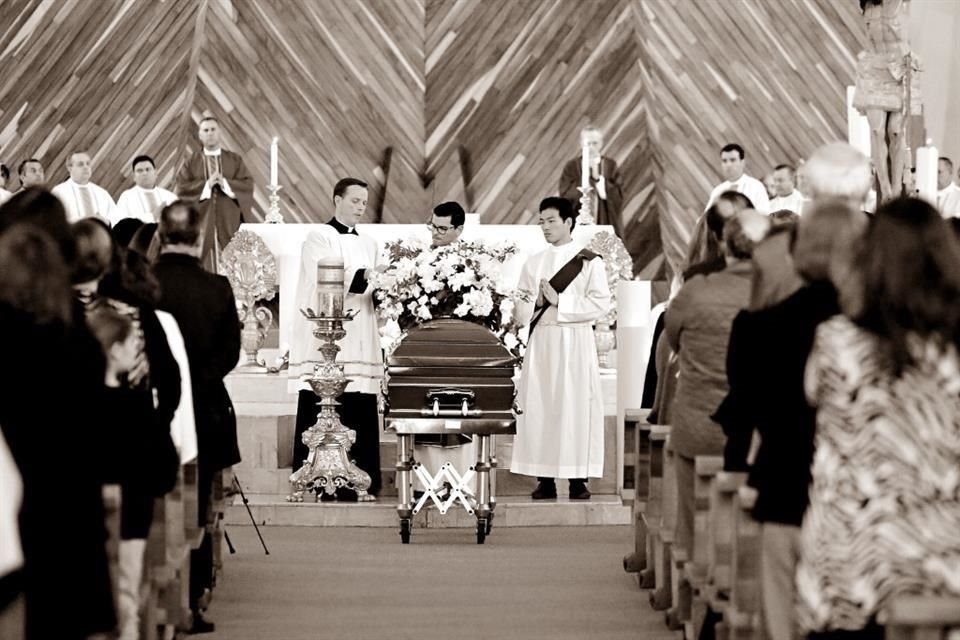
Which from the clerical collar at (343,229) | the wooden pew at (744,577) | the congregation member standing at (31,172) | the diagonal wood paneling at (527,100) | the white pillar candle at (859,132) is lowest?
the wooden pew at (744,577)

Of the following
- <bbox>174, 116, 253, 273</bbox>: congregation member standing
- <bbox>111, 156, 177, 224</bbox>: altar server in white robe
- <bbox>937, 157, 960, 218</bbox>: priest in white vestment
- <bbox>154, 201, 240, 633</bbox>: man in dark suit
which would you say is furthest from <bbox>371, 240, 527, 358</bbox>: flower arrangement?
<bbox>111, 156, 177, 224</bbox>: altar server in white robe

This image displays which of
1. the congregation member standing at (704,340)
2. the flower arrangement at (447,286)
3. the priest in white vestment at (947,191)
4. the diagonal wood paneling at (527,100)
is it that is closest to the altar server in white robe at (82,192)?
the diagonal wood paneling at (527,100)

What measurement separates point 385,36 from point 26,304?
1319 cm

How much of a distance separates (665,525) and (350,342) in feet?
11.6

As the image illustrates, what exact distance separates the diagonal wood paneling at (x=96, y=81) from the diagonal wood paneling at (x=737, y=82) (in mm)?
4095

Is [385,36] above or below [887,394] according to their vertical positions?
above

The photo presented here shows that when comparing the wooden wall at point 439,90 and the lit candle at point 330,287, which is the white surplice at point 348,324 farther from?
the wooden wall at point 439,90

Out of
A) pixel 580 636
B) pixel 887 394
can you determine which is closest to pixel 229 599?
pixel 580 636

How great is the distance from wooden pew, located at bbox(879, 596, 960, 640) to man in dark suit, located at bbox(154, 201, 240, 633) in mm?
3424

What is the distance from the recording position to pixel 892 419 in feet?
12.5

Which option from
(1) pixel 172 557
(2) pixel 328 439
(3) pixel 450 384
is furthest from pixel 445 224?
(1) pixel 172 557

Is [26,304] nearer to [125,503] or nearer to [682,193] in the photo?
[125,503]

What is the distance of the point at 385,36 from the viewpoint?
16.7 metres

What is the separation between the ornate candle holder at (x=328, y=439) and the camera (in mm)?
9367
